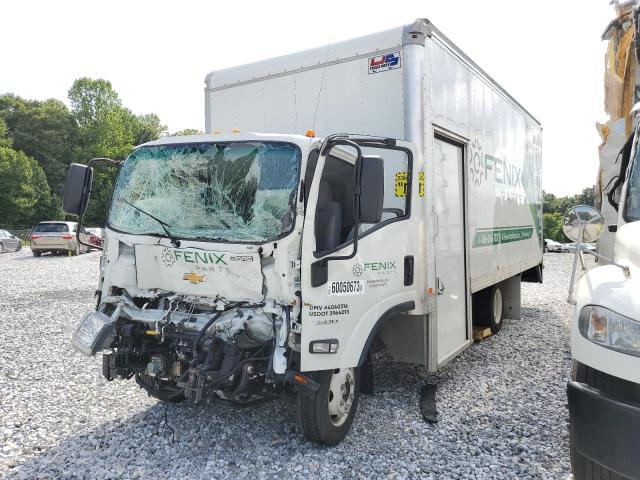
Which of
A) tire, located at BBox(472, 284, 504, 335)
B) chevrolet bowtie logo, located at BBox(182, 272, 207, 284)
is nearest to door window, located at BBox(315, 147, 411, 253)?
chevrolet bowtie logo, located at BBox(182, 272, 207, 284)

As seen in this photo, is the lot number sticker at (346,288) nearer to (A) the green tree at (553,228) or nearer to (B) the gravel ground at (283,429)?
(B) the gravel ground at (283,429)

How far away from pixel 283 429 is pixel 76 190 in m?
2.62

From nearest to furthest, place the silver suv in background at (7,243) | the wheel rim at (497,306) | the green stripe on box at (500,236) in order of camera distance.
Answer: the green stripe on box at (500,236) → the wheel rim at (497,306) → the silver suv in background at (7,243)

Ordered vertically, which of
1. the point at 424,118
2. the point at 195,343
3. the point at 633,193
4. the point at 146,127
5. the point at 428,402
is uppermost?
the point at 146,127

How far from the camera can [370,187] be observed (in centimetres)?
347

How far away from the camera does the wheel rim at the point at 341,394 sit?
3884 millimetres

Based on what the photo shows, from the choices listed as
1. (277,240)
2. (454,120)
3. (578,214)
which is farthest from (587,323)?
(454,120)

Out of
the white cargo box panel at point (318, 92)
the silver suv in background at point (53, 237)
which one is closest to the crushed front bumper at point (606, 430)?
the white cargo box panel at point (318, 92)

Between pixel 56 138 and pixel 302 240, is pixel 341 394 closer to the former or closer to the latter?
pixel 302 240

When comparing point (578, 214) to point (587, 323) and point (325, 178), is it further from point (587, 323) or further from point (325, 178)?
point (325, 178)

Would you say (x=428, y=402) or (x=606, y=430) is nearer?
(x=606, y=430)

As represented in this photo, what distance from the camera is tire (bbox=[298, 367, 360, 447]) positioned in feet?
12.2

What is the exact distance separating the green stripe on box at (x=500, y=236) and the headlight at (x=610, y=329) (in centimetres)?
317

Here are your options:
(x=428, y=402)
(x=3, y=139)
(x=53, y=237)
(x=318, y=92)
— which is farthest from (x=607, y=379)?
(x=3, y=139)
